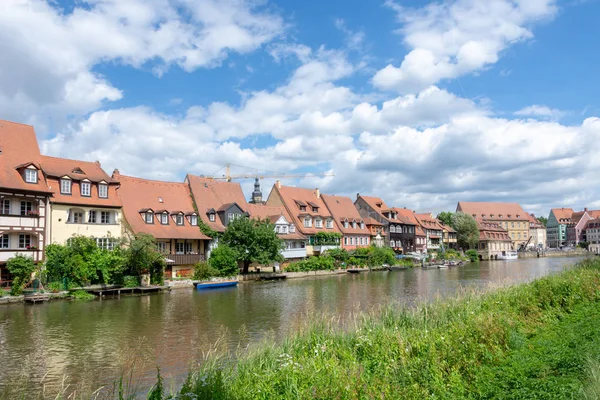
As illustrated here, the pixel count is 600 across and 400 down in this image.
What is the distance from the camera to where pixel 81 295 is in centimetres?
3284

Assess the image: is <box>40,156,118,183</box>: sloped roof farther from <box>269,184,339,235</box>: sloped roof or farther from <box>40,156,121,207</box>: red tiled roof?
<box>269,184,339,235</box>: sloped roof

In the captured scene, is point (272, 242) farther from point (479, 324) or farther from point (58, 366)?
point (479, 324)

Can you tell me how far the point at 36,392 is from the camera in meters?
13.4

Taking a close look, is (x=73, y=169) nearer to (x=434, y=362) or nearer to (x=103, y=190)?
(x=103, y=190)

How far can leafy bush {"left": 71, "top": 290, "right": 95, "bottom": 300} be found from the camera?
3267 centimetres

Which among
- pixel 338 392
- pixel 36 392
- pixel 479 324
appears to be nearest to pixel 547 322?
pixel 479 324

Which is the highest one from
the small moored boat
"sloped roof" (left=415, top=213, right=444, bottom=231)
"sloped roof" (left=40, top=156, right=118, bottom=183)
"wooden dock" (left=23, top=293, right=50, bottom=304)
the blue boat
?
"sloped roof" (left=40, top=156, right=118, bottom=183)

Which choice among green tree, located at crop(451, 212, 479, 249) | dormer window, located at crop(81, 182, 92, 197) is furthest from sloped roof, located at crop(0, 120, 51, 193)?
green tree, located at crop(451, 212, 479, 249)

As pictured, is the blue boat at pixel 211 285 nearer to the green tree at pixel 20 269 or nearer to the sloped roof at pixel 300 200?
the green tree at pixel 20 269

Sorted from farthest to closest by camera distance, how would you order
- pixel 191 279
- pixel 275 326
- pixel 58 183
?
pixel 191 279 → pixel 58 183 → pixel 275 326

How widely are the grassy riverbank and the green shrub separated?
26.1 metres

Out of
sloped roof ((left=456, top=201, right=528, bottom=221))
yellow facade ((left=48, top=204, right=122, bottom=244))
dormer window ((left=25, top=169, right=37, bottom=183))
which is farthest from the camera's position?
sloped roof ((left=456, top=201, right=528, bottom=221))

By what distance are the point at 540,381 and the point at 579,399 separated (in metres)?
1.50

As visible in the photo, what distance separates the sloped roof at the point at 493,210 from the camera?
132m
